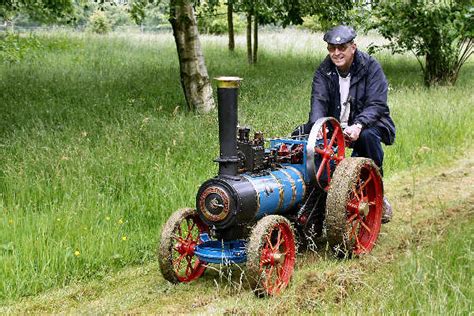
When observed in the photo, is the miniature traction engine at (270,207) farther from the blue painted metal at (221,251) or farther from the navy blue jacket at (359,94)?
the navy blue jacket at (359,94)

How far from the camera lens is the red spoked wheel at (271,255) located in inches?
181

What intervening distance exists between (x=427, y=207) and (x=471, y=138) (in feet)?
10.8

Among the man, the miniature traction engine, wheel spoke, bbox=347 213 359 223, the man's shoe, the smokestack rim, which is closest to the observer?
the smokestack rim

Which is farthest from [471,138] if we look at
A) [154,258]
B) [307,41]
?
[307,41]

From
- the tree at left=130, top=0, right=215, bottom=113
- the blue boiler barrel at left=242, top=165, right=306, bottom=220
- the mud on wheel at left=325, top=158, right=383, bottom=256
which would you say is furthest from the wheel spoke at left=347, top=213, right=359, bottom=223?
the tree at left=130, top=0, right=215, bottom=113

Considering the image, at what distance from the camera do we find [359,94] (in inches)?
230

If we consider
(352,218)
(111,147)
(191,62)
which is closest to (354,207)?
(352,218)

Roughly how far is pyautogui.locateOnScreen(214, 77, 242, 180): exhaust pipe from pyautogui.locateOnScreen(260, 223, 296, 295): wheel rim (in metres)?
0.51

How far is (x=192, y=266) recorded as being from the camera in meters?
5.43

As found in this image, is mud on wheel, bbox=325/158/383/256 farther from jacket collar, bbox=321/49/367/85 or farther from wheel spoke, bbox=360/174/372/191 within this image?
jacket collar, bbox=321/49/367/85

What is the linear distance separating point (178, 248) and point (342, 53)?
6.79 feet

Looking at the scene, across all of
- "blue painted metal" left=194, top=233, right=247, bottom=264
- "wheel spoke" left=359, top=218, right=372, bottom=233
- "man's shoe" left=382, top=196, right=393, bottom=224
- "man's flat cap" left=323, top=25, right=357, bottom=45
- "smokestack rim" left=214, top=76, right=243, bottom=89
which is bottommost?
"man's shoe" left=382, top=196, right=393, bottom=224

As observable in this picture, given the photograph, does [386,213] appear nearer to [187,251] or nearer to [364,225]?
[364,225]

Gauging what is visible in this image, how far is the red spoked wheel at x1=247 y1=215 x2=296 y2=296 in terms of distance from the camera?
459cm
